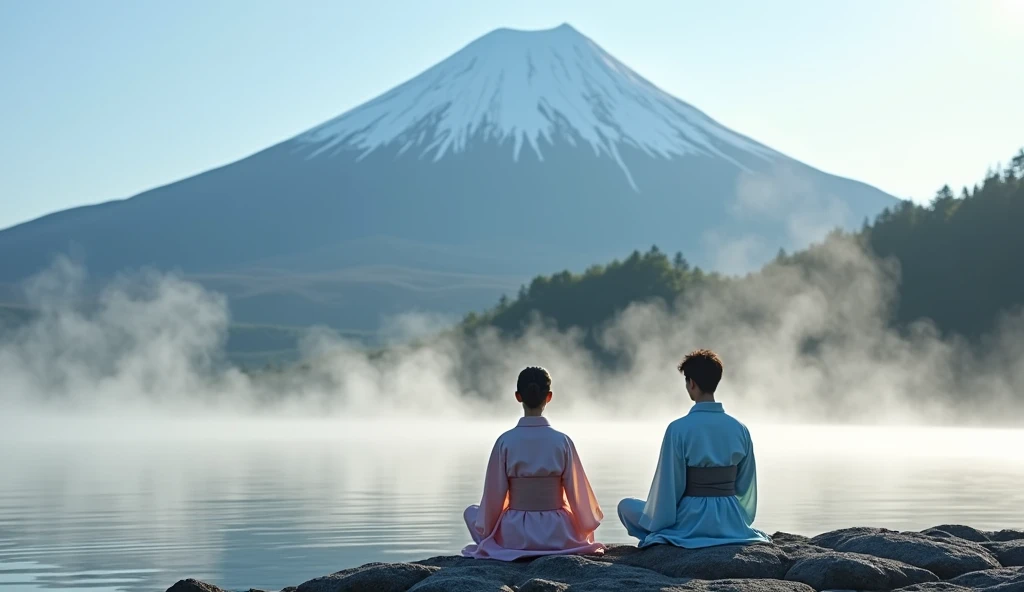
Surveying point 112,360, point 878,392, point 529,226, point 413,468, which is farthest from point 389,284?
point 413,468

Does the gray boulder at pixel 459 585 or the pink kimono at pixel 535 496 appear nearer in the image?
the gray boulder at pixel 459 585

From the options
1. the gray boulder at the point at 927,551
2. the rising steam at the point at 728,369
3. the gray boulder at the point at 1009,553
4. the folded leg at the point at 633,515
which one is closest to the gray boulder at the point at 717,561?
the folded leg at the point at 633,515

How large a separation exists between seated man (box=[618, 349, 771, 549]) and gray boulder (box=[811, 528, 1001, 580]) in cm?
68

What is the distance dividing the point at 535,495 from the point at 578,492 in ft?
0.78

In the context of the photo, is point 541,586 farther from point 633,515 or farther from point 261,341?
point 261,341

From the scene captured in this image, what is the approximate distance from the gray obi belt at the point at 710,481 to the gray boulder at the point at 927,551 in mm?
801

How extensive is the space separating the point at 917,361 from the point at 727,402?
19.1 ft

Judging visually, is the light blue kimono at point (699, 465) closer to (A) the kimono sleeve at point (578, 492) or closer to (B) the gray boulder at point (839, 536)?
(A) the kimono sleeve at point (578, 492)

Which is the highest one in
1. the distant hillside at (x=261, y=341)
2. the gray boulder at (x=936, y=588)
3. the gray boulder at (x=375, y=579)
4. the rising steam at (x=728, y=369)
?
the distant hillside at (x=261, y=341)

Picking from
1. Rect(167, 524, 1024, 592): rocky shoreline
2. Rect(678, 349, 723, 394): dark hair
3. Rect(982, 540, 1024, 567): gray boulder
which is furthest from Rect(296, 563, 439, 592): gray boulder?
Rect(982, 540, 1024, 567): gray boulder

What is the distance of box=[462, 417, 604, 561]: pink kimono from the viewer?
850 centimetres

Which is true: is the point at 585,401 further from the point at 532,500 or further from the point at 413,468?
the point at 532,500

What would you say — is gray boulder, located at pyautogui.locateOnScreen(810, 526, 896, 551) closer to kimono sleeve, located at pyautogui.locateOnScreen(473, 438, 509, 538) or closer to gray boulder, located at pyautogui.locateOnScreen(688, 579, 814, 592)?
gray boulder, located at pyautogui.locateOnScreen(688, 579, 814, 592)

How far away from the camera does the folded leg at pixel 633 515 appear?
345 inches
